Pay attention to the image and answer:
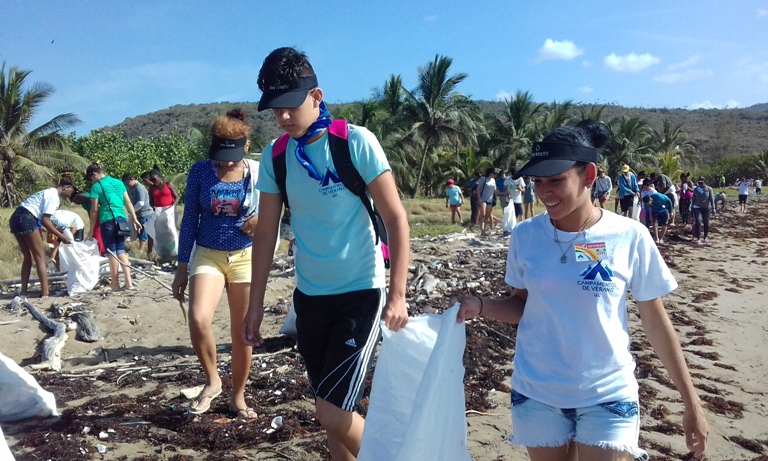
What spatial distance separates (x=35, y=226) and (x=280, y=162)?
7.33 meters

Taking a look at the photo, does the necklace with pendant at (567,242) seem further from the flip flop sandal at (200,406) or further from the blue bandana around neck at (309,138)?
the flip flop sandal at (200,406)

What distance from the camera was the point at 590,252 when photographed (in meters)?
2.31

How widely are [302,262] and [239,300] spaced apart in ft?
4.81

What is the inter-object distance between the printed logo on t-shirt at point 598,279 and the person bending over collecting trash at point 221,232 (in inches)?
98.9

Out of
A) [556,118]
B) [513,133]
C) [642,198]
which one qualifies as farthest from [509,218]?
[556,118]

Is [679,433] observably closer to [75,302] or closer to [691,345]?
[691,345]

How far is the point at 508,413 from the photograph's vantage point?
15.0ft

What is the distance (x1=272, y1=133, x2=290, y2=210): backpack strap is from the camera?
295 cm

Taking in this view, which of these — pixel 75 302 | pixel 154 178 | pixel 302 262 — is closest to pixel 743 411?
pixel 302 262

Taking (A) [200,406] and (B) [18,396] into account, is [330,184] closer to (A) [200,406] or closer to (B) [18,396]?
(A) [200,406]

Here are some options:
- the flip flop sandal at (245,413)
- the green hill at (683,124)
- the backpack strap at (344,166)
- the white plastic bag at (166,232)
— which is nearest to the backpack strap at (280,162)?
the backpack strap at (344,166)

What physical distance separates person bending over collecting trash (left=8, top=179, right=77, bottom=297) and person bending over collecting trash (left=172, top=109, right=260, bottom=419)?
5590 mm

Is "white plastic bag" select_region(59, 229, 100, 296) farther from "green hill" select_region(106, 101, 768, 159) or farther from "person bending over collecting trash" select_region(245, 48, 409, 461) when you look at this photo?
"green hill" select_region(106, 101, 768, 159)

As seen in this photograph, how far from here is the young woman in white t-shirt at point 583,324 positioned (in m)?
2.24
